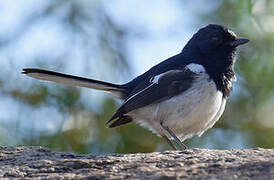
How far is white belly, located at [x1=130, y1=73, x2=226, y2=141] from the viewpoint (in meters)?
5.58

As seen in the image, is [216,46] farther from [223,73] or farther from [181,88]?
[181,88]

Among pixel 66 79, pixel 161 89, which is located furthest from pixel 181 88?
pixel 66 79

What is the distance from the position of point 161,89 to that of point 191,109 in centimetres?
40

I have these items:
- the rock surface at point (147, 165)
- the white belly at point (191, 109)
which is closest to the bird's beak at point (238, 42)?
the white belly at point (191, 109)

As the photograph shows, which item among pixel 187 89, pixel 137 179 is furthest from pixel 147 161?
pixel 187 89

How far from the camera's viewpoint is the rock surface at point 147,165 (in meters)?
3.16

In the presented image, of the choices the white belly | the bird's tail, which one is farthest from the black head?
the bird's tail

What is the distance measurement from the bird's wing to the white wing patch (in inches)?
1.6

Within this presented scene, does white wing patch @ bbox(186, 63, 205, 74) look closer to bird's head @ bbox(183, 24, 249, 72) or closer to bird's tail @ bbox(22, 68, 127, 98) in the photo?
bird's head @ bbox(183, 24, 249, 72)

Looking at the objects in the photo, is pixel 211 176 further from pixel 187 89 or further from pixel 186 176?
pixel 187 89

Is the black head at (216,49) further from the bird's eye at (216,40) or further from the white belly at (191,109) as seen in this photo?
the white belly at (191,109)

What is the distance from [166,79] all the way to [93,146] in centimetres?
127

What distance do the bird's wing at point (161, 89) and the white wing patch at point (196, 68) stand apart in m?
0.04

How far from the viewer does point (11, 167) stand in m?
3.71
